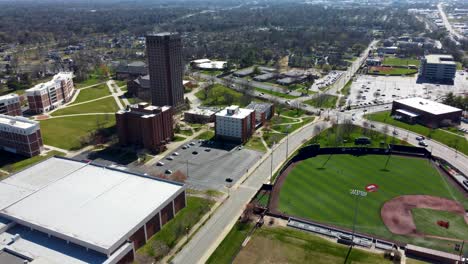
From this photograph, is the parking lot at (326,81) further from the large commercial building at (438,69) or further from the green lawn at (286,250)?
the green lawn at (286,250)

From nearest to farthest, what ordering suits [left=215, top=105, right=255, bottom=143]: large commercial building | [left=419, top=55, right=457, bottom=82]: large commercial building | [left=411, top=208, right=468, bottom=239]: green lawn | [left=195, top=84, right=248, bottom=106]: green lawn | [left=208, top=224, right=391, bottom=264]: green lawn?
[left=208, top=224, right=391, bottom=264]: green lawn → [left=411, top=208, right=468, bottom=239]: green lawn → [left=215, top=105, right=255, bottom=143]: large commercial building → [left=195, top=84, right=248, bottom=106]: green lawn → [left=419, top=55, right=457, bottom=82]: large commercial building

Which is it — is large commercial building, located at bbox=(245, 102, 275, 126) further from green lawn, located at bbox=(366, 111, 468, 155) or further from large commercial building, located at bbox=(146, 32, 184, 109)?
green lawn, located at bbox=(366, 111, 468, 155)

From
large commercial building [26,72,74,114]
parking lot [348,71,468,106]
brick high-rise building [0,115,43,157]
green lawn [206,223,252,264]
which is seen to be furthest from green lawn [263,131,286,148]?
large commercial building [26,72,74,114]

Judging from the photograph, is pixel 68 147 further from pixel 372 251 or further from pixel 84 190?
pixel 372 251

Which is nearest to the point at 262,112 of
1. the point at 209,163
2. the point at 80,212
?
the point at 209,163

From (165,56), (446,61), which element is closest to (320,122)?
(165,56)

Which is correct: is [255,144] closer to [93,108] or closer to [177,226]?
[177,226]
